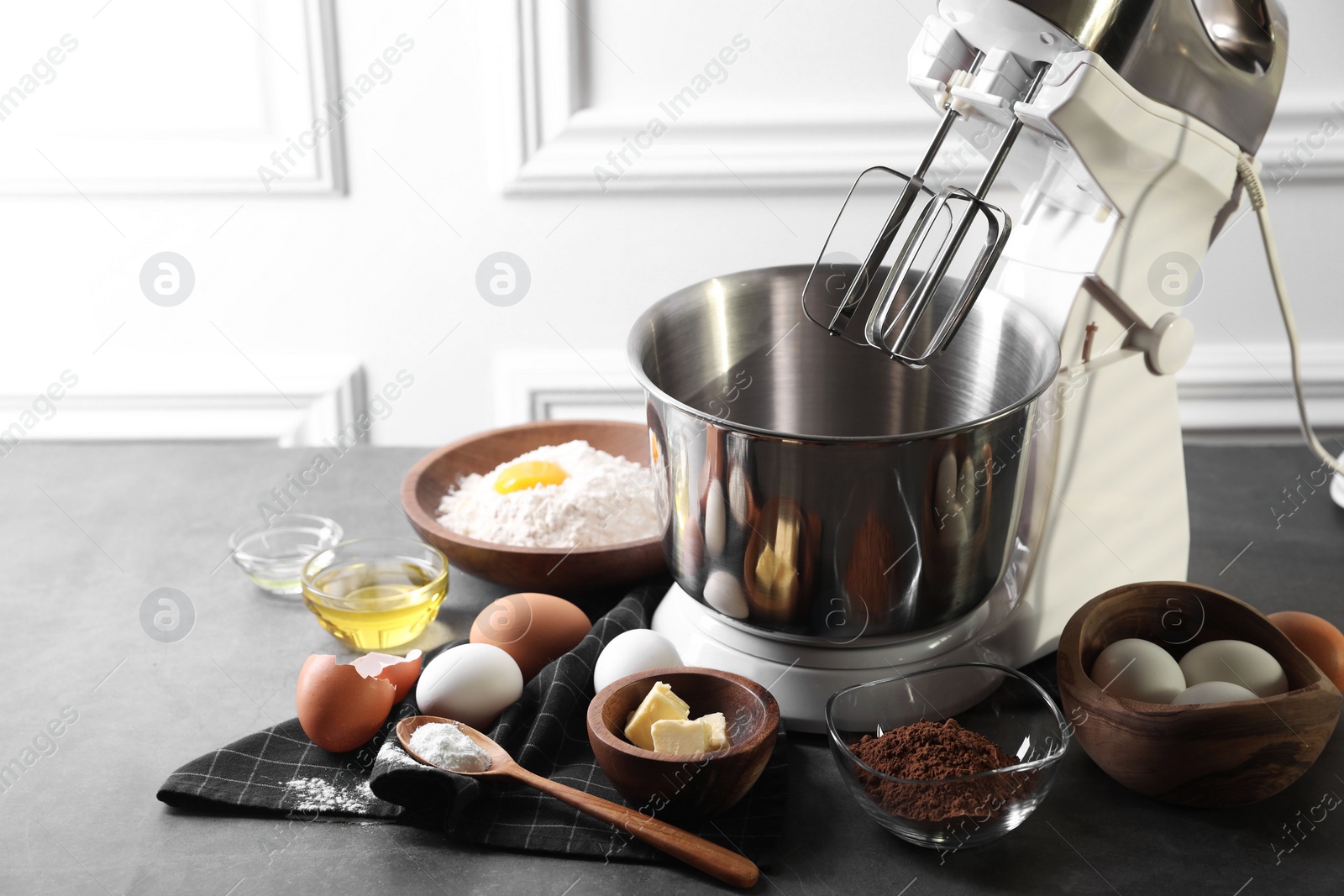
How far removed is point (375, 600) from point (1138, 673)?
0.49 meters

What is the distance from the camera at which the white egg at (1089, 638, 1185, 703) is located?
0.61 metres

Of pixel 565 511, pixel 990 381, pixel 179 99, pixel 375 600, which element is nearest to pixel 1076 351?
pixel 990 381

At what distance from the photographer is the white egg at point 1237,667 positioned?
615 millimetres

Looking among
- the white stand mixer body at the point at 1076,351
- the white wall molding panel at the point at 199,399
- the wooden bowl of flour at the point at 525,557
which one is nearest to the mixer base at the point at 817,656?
the white stand mixer body at the point at 1076,351

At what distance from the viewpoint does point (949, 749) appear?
0.58 meters

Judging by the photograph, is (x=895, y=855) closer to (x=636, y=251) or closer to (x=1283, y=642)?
(x=1283, y=642)

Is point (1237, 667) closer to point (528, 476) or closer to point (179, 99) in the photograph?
point (528, 476)

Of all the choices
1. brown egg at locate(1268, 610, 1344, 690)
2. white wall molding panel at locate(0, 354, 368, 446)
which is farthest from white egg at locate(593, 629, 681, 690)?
white wall molding panel at locate(0, 354, 368, 446)

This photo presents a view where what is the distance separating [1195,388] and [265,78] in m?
1.31

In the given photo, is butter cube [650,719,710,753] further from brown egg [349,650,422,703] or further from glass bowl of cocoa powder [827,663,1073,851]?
brown egg [349,650,422,703]

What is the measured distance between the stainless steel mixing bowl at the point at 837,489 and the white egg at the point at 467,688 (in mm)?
131

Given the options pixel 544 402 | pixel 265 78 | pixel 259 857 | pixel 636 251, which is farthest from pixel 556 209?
pixel 259 857

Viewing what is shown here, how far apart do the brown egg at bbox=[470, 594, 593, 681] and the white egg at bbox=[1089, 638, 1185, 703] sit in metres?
0.34

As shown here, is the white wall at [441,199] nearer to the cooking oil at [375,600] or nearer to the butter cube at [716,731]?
the cooking oil at [375,600]
